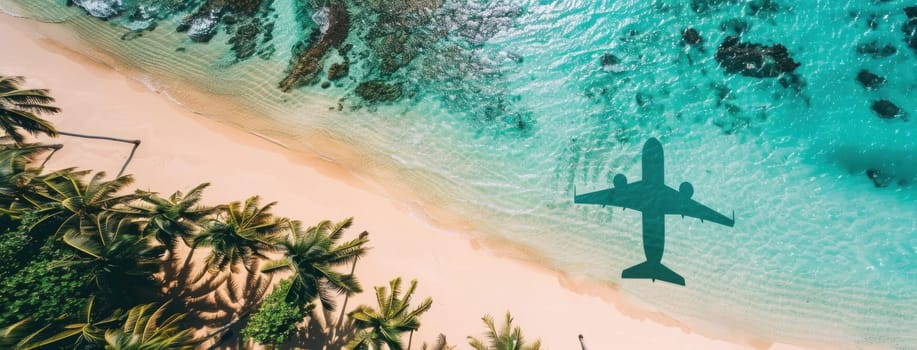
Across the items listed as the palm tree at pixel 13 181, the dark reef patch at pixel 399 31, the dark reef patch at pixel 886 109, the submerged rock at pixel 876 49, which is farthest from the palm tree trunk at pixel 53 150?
the submerged rock at pixel 876 49

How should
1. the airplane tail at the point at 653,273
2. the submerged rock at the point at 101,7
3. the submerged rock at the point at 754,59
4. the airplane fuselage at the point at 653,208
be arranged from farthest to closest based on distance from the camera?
the submerged rock at the point at 101,7 → the submerged rock at the point at 754,59 → the airplane fuselage at the point at 653,208 → the airplane tail at the point at 653,273

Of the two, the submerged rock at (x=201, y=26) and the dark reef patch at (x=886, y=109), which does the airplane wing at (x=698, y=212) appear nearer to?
the dark reef patch at (x=886, y=109)

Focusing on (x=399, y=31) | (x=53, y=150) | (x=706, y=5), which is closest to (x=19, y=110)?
(x=53, y=150)

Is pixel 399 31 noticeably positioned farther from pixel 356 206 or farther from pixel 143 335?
pixel 143 335

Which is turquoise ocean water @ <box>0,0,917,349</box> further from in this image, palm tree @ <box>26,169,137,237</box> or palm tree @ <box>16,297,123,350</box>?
palm tree @ <box>16,297,123,350</box>

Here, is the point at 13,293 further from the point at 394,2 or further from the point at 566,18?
the point at 566,18

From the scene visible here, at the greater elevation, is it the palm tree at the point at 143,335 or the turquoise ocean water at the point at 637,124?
the turquoise ocean water at the point at 637,124

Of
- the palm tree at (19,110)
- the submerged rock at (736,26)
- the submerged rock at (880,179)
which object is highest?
the submerged rock at (736,26)
